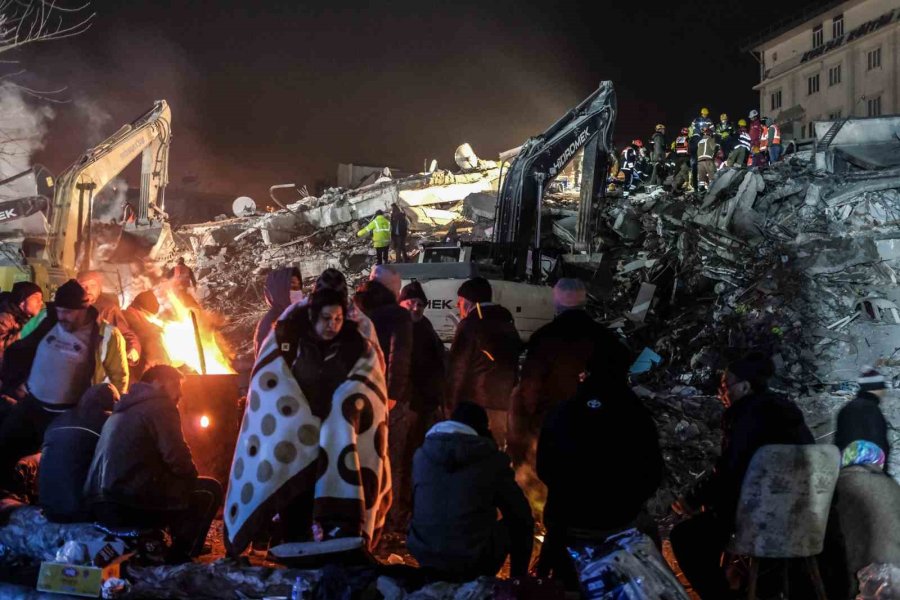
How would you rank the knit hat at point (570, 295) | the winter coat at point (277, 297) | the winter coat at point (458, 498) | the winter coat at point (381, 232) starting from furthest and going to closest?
1. the winter coat at point (381, 232)
2. the winter coat at point (277, 297)
3. the knit hat at point (570, 295)
4. the winter coat at point (458, 498)

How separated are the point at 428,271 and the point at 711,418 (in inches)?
203

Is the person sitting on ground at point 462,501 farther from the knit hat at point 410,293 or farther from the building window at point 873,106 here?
the building window at point 873,106

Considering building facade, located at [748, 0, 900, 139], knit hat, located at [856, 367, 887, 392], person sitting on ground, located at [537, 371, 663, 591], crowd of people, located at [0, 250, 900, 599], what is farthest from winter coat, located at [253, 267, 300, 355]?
Result: building facade, located at [748, 0, 900, 139]

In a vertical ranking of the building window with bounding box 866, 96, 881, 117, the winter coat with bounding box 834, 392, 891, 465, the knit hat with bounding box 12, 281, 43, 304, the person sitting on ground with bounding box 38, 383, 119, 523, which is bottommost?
the person sitting on ground with bounding box 38, 383, 119, 523

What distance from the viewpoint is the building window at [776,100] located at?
4841 cm

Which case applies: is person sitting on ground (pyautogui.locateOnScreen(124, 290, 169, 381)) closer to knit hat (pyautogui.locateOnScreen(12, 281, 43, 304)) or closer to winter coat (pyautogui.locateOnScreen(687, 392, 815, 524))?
knit hat (pyautogui.locateOnScreen(12, 281, 43, 304))

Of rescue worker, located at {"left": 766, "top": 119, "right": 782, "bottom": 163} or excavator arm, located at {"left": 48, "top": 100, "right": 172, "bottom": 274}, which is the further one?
rescue worker, located at {"left": 766, "top": 119, "right": 782, "bottom": 163}

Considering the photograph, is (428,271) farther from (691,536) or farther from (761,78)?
(761,78)

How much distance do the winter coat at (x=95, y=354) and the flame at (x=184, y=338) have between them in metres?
0.77

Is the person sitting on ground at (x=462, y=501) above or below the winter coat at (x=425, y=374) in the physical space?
below

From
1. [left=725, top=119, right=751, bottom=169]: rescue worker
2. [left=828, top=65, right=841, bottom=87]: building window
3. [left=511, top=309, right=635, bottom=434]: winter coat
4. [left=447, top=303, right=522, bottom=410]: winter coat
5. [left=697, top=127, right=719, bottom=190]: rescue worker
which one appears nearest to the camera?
[left=511, top=309, right=635, bottom=434]: winter coat

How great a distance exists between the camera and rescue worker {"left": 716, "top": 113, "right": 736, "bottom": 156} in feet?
64.2

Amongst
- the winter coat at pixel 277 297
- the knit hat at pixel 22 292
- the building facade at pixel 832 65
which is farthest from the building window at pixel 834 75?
the knit hat at pixel 22 292

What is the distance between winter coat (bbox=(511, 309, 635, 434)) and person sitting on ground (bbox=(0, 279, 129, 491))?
3032 mm
